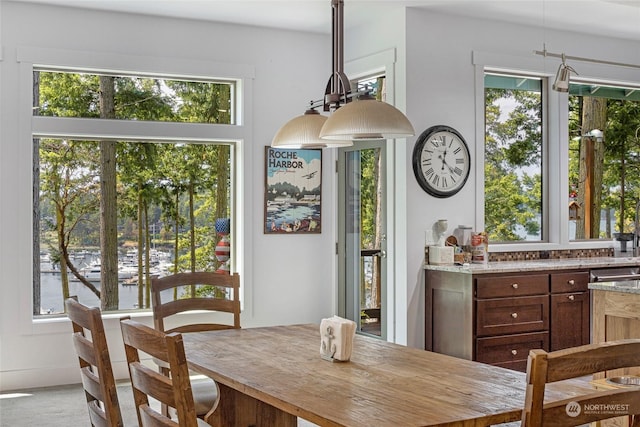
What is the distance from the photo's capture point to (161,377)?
7.14 ft

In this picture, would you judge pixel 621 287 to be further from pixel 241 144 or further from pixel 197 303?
pixel 241 144

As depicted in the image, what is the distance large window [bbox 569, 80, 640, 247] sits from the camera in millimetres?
6875

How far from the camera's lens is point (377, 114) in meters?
2.93

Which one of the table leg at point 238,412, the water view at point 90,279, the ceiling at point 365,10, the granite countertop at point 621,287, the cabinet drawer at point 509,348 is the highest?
the ceiling at point 365,10

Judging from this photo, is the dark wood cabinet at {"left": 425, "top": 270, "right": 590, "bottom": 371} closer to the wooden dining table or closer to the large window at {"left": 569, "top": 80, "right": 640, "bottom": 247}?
the large window at {"left": 569, "top": 80, "right": 640, "bottom": 247}

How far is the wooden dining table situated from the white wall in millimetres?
2694

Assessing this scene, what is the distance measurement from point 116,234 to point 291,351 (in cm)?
341

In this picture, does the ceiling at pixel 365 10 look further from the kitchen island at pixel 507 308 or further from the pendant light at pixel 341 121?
the pendant light at pixel 341 121

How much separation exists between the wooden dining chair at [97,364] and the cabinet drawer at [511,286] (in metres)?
3.28

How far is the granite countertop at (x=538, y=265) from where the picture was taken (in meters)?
5.46

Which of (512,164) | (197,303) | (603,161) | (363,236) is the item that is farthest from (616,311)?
(603,161)

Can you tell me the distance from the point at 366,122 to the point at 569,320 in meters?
3.57

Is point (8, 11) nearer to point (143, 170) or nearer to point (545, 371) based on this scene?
point (143, 170)

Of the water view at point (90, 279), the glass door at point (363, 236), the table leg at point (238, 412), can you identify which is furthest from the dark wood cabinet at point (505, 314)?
the table leg at point (238, 412)
